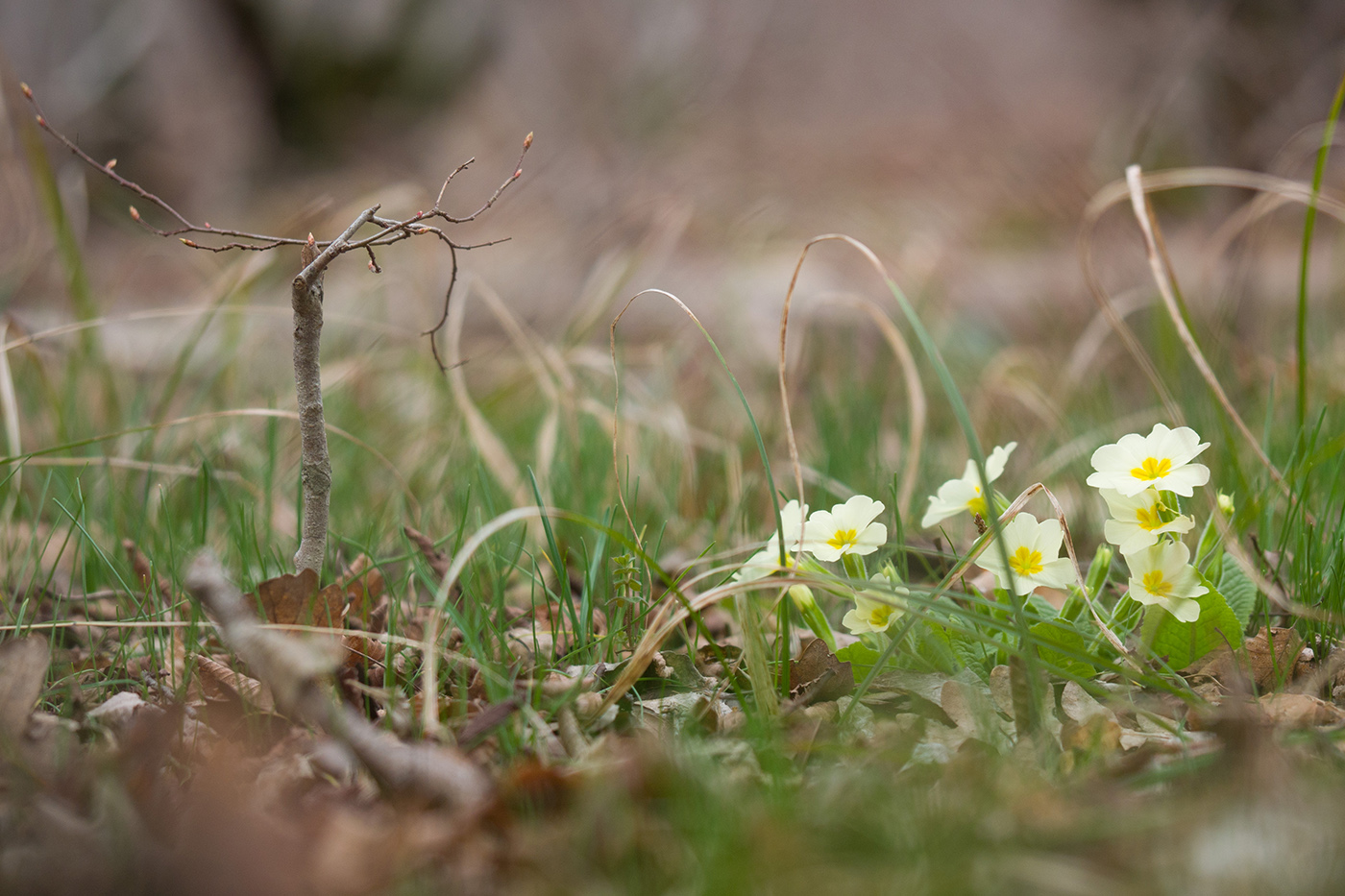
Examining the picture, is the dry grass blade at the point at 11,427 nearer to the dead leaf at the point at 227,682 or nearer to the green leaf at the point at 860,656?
the dead leaf at the point at 227,682

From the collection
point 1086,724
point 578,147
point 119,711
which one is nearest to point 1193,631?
point 1086,724

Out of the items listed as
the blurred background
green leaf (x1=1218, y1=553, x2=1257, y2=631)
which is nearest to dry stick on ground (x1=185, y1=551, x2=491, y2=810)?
green leaf (x1=1218, y1=553, x2=1257, y2=631)

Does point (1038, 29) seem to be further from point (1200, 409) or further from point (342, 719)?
point (342, 719)

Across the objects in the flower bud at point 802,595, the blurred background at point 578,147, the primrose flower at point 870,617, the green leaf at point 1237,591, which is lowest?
the green leaf at point 1237,591

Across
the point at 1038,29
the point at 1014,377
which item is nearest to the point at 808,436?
the point at 1014,377

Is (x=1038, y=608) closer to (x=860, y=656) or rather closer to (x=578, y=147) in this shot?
(x=860, y=656)

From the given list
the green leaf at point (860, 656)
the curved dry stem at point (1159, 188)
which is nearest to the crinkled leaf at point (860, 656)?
the green leaf at point (860, 656)
